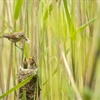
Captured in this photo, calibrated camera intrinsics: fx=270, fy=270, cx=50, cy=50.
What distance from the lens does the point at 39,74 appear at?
36.5 inches

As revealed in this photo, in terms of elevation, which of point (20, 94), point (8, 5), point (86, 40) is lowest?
point (20, 94)

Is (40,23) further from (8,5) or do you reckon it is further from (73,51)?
(8,5)

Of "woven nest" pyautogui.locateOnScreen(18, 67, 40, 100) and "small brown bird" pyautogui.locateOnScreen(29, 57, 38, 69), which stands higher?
"small brown bird" pyautogui.locateOnScreen(29, 57, 38, 69)

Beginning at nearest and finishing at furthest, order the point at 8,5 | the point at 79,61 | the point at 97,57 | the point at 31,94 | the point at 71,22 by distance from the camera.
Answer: the point at 97,57 → the point at 71,22 → the point at 79,61 → the point at 31,94 → the point at 8,5

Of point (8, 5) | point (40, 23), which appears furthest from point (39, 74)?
point (8, 5)

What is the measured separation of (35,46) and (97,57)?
0.57 m

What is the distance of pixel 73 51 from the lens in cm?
91

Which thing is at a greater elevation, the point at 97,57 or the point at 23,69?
the point at 97,57

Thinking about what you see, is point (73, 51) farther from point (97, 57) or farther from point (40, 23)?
point (97, 57)

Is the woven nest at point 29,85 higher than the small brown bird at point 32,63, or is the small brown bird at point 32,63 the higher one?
the small brown bird at point 32,63

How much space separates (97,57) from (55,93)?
0.52 m

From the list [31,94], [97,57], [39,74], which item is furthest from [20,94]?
[97,57]

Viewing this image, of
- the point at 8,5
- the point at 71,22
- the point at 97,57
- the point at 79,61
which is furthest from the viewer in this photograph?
the point at 8,5

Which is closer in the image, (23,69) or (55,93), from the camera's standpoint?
(55,93)
